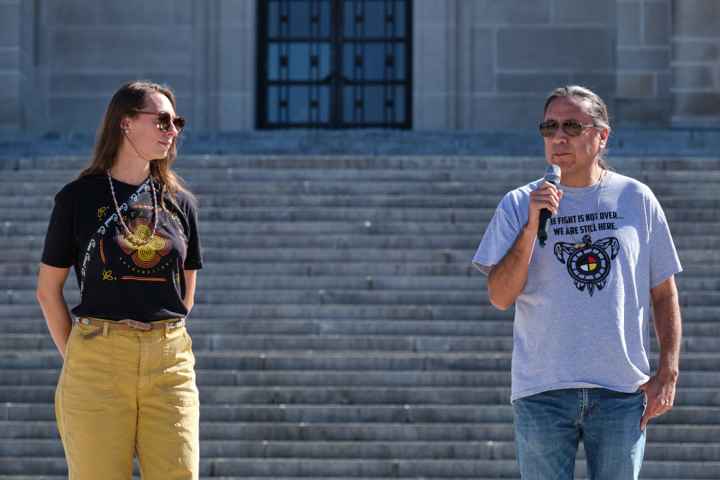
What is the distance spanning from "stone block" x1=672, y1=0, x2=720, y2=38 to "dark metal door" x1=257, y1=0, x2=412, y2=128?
11.0 ft

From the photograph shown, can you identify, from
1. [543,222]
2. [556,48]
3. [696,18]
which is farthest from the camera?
[556,48]

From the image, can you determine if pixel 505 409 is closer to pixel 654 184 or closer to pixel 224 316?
pixel 224 316

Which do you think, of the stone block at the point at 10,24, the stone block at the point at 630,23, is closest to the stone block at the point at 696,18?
the stone block at the point at 630,23

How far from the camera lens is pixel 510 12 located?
18.2m

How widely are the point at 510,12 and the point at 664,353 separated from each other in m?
14.2

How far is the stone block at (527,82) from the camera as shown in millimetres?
18141

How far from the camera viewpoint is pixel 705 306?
952 cm

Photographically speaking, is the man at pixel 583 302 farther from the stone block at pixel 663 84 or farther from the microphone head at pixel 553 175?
the stone block at pixel 663 84

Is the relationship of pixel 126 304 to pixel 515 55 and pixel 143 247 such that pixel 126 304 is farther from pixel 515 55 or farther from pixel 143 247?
pixel 515 55

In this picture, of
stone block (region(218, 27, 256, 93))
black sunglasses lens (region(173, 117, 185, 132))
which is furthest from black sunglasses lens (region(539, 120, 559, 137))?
stone block (region(218, 27, 256, 93))

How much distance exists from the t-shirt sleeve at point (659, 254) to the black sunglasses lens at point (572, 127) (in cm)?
31

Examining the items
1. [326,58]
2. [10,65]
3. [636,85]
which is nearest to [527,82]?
[636,85]

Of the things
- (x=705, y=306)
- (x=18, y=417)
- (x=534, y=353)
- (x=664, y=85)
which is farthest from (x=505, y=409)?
(x=664, y=85)

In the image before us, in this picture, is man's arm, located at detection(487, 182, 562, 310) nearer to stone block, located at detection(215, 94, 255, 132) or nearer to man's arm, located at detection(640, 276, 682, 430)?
man's arm, located at detection(640, 276, 682, 430)
